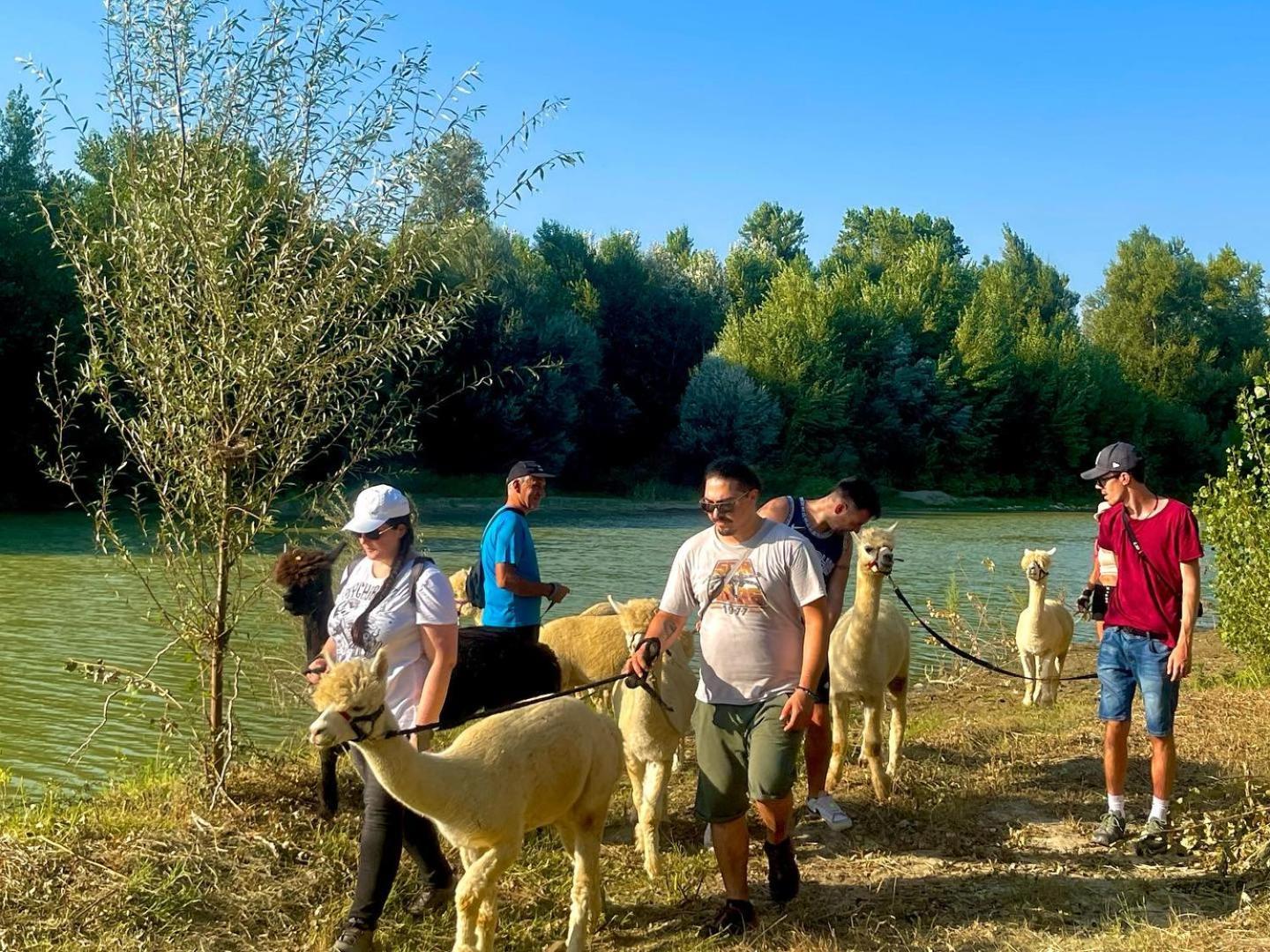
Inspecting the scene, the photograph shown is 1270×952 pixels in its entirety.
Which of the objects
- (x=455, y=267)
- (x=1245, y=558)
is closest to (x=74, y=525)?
(x=455, y=267)

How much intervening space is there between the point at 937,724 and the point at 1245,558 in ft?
10.7

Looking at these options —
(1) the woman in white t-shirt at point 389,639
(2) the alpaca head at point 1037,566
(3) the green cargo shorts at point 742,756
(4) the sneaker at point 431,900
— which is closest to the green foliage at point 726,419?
(2) the alpaca head at point 1037,566

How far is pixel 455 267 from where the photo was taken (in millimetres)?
7352

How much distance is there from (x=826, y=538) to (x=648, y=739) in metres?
1.46

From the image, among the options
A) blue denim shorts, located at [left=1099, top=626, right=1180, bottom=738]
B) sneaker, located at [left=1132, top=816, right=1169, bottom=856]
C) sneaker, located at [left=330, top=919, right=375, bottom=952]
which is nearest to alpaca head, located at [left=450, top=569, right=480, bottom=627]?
sneaker, located at [left=330, top=919, right=375, bottom=952]

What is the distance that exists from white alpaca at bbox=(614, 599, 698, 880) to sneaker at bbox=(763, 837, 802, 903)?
66 centimetres

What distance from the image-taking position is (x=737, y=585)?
510 centimetres

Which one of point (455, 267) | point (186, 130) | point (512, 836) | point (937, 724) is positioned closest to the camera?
point (512, 836)

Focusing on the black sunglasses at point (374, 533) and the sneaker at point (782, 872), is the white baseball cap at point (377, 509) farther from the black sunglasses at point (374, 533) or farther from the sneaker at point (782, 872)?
the sneaker at point (782, 872)

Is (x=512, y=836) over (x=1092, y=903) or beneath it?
over

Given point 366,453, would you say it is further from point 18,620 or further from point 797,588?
point 18,620

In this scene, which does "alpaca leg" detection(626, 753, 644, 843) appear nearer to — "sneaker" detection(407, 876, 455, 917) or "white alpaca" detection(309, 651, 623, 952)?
"white alpaca" detection(309, 651, 623, 952)

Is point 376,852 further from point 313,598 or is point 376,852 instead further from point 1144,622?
point 1144,622

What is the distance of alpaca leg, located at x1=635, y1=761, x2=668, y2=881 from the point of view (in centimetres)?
583
